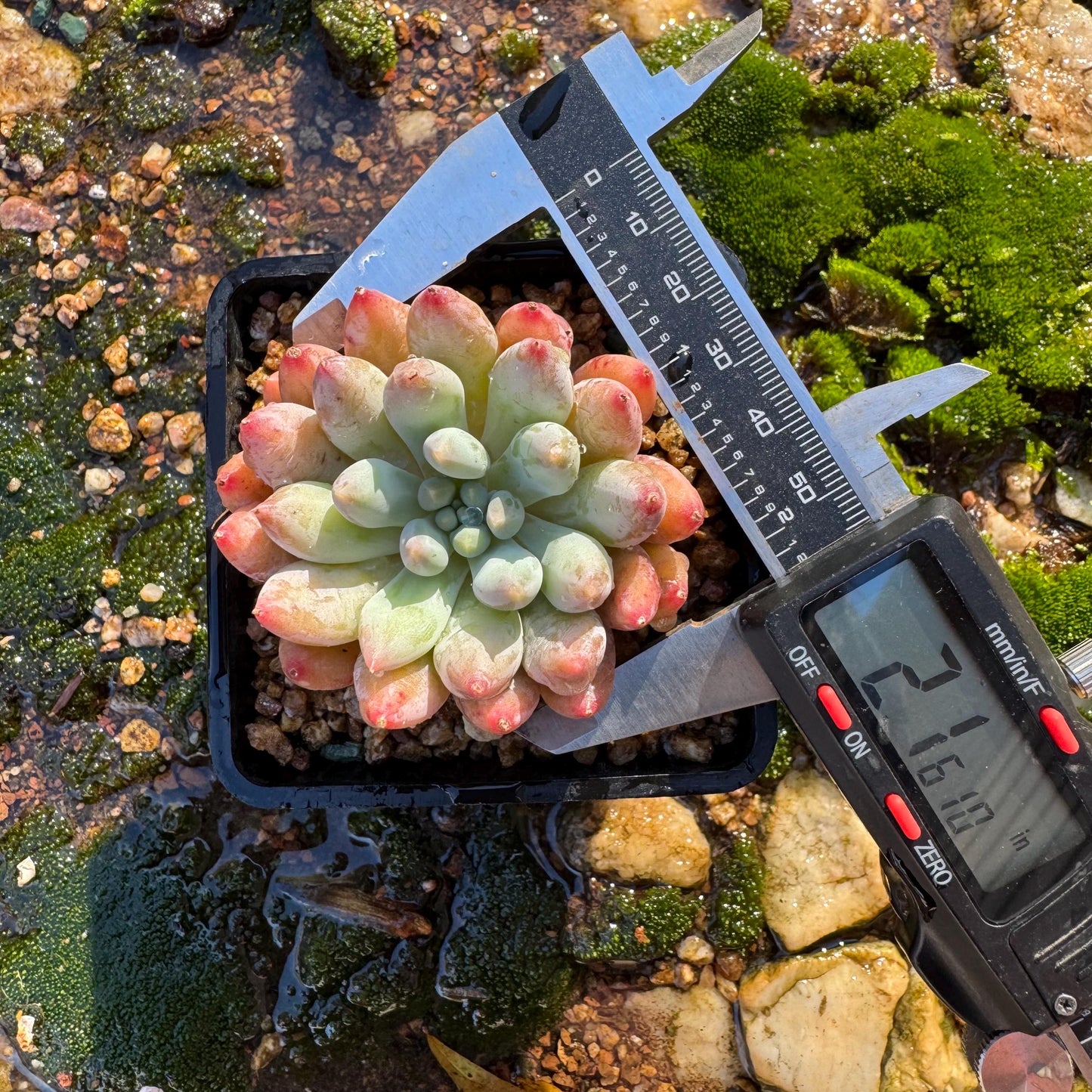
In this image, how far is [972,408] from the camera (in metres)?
2.35

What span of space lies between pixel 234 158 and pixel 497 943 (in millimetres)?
2173

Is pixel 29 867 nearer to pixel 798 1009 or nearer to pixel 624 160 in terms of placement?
pixel 798 1009

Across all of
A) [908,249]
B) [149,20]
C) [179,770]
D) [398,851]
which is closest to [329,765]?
[398,851]

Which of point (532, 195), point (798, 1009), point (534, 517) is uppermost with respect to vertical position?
point (532, 195)

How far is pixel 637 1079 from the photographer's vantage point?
7.80 ft

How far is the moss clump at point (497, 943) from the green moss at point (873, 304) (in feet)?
5.21

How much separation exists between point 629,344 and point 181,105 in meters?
1.56

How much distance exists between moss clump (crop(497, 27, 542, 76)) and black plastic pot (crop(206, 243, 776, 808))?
0.91m

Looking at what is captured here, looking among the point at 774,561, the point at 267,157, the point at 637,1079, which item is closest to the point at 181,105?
the point at 267,157

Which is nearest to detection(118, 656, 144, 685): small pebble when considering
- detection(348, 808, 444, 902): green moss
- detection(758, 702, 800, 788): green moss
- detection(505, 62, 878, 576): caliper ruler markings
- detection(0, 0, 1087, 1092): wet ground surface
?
detection(0, 0, 1087, 1092): wet ground surface

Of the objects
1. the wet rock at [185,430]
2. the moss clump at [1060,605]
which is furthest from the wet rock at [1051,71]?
the wet rock at [185,430]

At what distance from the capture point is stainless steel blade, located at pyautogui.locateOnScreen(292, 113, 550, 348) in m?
1.70

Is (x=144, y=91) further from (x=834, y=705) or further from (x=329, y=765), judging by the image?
(x=834, y=705)

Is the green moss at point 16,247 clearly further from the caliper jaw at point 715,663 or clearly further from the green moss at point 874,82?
the green moss at point 874,82
